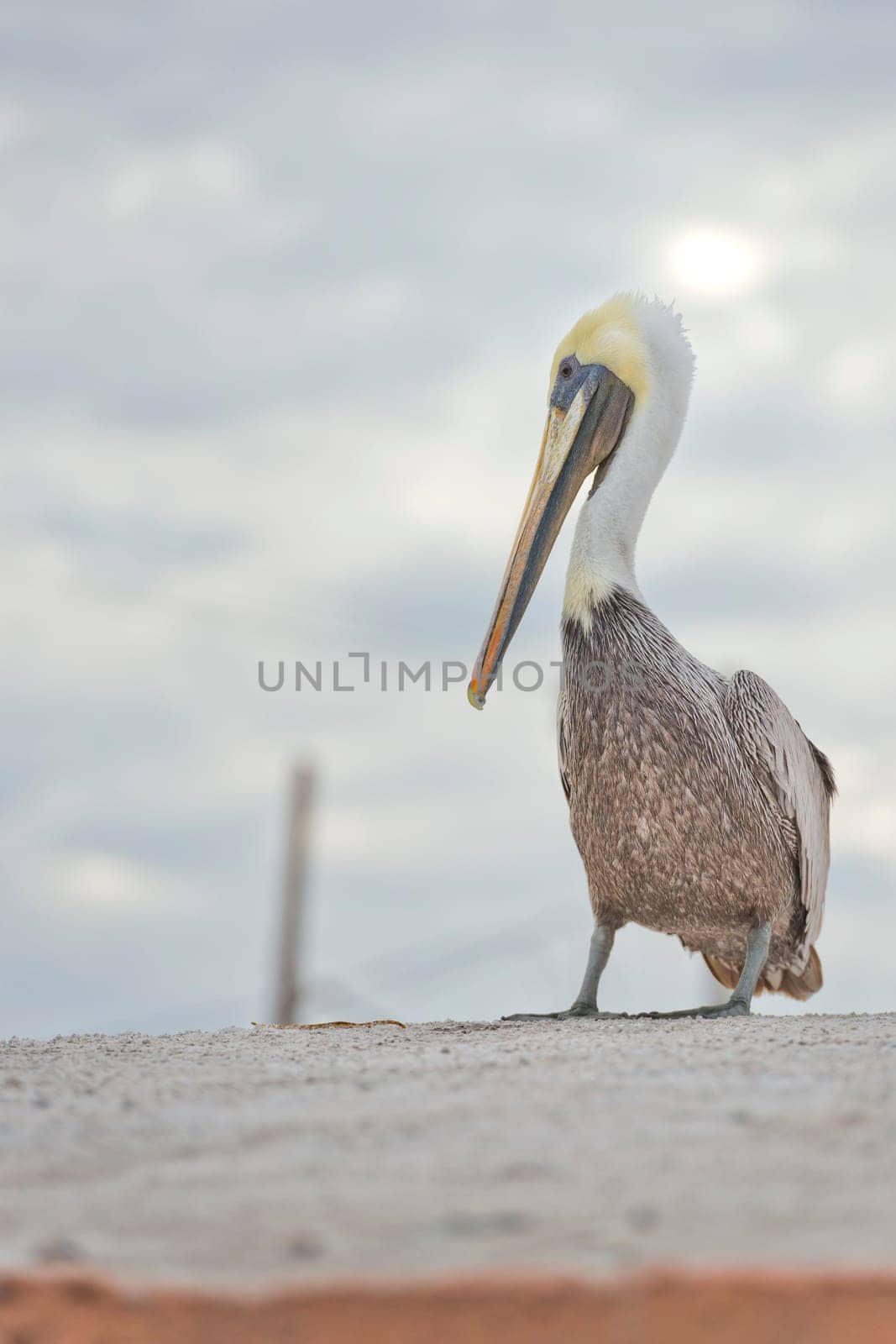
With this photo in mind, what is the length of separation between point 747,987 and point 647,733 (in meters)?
1.23

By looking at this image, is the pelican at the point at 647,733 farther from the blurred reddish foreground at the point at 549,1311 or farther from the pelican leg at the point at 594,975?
the blurred reddish foreground at the point at 549,1311

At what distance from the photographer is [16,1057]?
497 centimetres

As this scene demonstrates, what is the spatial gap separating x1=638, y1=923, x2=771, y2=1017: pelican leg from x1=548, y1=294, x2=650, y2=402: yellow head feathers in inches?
105

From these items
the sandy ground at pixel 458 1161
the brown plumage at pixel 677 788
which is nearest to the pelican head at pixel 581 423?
the brown plumage at pixel 677 788

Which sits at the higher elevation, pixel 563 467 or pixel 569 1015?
pixel 563 467

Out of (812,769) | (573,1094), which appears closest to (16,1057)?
(573,1094)

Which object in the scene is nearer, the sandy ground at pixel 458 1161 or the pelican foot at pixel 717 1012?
the sandy ground at pixel 458 1161

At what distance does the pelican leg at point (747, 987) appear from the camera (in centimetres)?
641

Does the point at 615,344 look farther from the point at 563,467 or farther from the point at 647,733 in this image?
the point at 647,733

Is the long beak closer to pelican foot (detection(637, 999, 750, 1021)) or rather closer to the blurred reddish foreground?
pelican foot (detection(637, 999, 750, 1021))

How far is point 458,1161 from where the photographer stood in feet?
9.11

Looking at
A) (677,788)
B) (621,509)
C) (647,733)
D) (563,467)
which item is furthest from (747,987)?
(563,467)

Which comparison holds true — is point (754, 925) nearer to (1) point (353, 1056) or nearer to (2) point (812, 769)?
(2) point (812, 769)

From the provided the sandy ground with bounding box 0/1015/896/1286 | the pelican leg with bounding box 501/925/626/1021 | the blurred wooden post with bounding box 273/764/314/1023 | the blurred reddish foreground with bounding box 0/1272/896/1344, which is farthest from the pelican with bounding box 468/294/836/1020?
the blurred wooden post with bounding box 273/764/314/1023
